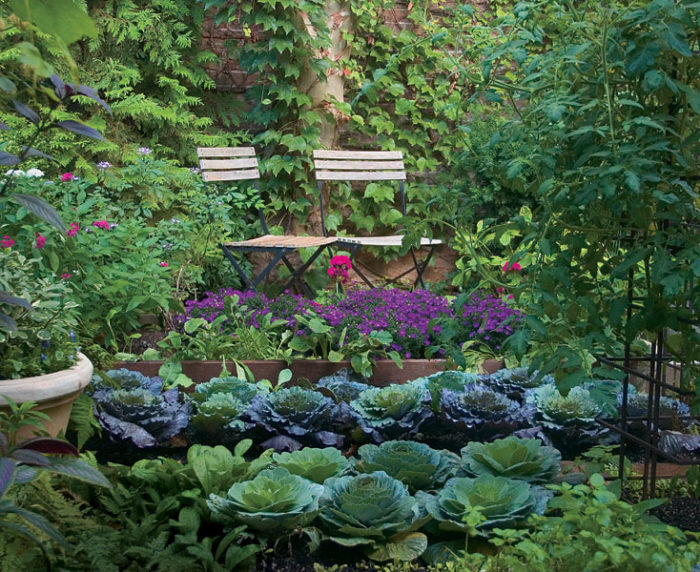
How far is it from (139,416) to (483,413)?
1262mm

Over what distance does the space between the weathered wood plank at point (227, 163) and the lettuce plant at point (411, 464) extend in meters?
3.23

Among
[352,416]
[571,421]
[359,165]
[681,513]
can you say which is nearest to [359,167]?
[359,165]

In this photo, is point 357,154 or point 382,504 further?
point 357,154

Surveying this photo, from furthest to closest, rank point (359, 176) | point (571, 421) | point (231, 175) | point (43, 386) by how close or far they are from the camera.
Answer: point (359, 176) < point (231, 175) < point (571, 421) < point (43, 386)

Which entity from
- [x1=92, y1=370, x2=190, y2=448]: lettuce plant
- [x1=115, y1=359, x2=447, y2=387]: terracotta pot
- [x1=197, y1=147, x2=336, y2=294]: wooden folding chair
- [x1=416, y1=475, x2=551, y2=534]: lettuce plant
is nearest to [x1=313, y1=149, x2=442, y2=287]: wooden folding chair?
[x1=197, y1=147, x2=336, y2=294]: wooden folding chair

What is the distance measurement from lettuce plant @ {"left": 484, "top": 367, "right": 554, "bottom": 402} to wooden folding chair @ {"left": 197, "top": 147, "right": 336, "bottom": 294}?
1808 mm

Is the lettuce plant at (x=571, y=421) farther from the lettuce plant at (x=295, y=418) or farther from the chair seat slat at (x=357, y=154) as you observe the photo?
the chair seat slat at (x=357, y=154)

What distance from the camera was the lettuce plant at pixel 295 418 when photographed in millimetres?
2744

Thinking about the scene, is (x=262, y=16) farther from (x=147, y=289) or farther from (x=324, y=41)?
(x=147, y=289)

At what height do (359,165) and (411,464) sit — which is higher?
(359,165)

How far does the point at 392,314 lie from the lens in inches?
151

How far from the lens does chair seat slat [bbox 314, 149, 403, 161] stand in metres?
5.48

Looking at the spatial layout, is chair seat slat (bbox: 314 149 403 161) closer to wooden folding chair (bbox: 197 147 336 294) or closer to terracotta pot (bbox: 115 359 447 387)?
wooden folding chair (bbox: 197 147 336 294)

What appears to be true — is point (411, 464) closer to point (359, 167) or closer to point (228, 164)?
point (228, 164)
